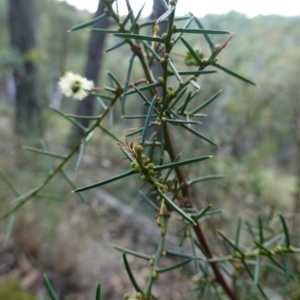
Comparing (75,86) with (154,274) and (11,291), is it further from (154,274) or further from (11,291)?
(11,291)

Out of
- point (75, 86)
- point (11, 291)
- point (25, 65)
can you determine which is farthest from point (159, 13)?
point (25, 65)

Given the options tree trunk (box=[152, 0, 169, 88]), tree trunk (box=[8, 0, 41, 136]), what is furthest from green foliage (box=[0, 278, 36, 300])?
tree trunk (box=[8, 0, 41, 136])

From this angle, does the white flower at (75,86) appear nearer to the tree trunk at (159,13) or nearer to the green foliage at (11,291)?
the tree trunk at (159,13)

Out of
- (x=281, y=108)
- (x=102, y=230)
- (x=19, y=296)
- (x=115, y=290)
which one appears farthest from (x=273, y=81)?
(x=19, y=296)

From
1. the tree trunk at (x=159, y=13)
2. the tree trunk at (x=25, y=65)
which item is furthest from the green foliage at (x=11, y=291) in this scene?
the tree trunk at (x=25, y=65)

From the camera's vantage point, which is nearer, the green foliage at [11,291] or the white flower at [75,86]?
the white flower at [75,86]

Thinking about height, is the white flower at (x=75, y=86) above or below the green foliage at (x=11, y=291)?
above
